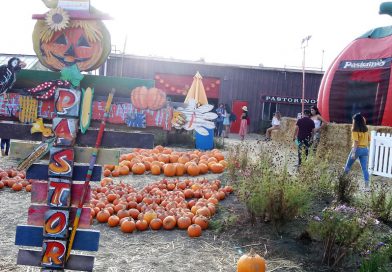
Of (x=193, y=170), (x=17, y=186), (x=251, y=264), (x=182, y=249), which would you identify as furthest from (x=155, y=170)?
(x=251, y=264)

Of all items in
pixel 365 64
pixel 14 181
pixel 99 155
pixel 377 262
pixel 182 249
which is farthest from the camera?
pixel 365 64

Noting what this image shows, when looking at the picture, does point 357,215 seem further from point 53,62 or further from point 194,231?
point 53,62

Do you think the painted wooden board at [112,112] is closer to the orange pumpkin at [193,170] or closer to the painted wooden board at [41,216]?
the painted wooden board at [41,216]

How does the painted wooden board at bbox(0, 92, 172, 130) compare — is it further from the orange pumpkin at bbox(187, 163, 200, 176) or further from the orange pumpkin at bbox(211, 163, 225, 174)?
the orange pumpkin at bbox(211, 163, 225, 174)

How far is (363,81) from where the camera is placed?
15609 millimetres

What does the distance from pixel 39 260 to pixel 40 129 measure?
110 centimetres

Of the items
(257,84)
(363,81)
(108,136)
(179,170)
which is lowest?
(179,170)

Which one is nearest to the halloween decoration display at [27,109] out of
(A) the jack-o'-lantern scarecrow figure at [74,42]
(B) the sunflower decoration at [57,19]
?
(A) the jack-o'-lantern scarecrow figure at [74,42]

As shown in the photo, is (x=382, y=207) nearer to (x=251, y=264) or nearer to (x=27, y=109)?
(x=251, y=264)

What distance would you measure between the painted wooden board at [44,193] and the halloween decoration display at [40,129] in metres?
0.42

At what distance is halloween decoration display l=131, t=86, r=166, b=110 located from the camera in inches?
145

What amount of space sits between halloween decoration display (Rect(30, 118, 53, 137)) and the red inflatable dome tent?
527 inches

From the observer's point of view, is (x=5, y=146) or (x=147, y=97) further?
(x=5, y=146)

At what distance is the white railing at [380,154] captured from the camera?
10.9 m
